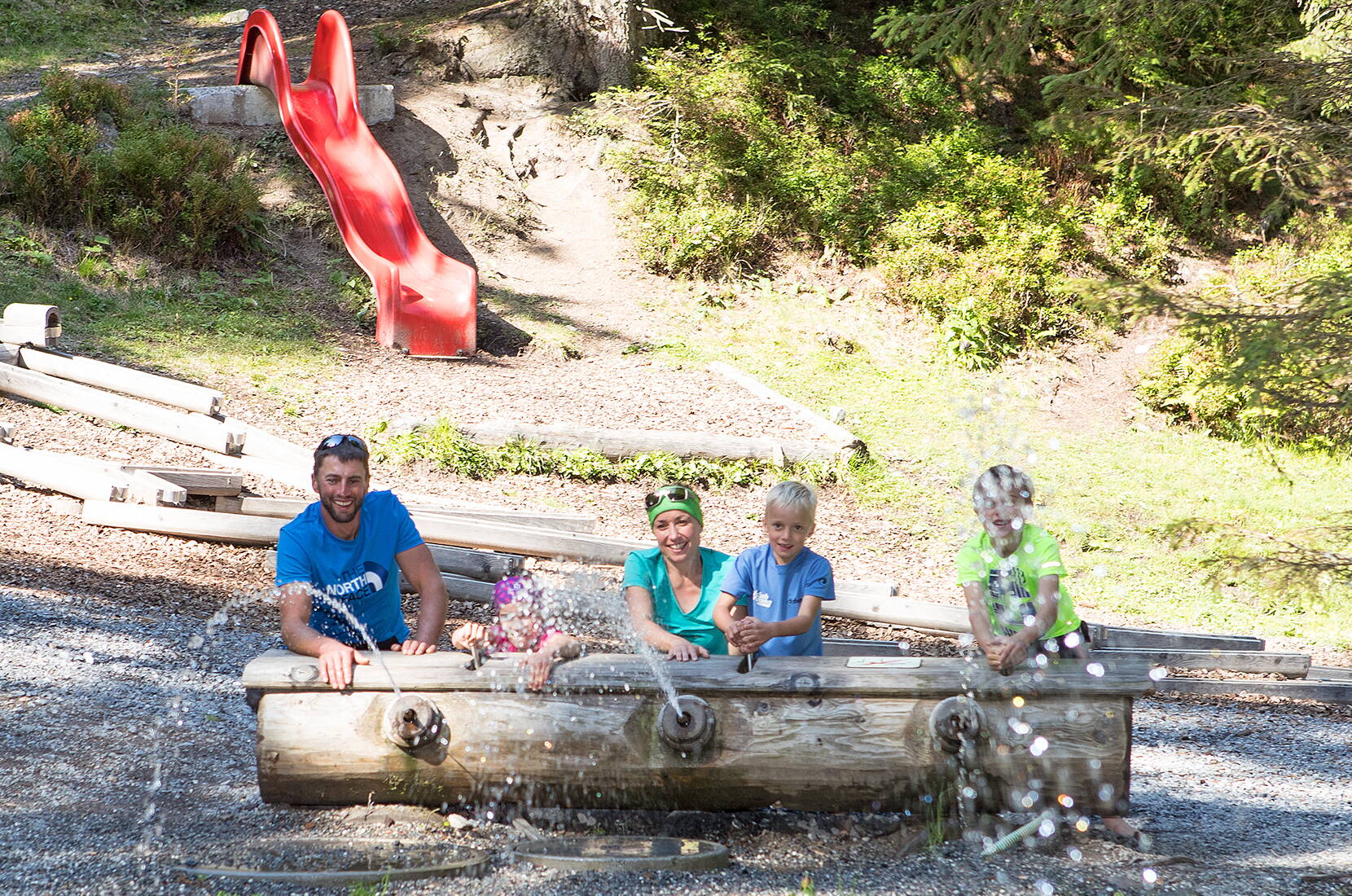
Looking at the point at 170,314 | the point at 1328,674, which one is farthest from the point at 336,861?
the point at 170,314

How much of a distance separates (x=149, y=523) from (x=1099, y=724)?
5.56 meters

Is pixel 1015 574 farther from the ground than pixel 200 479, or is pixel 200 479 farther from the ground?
pixel 200 479

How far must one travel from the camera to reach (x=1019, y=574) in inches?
157

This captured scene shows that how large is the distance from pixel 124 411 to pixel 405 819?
5.72 m

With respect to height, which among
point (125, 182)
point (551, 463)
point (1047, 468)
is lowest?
point (551, 463)

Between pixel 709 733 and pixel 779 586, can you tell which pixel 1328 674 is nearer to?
pixel 779 586

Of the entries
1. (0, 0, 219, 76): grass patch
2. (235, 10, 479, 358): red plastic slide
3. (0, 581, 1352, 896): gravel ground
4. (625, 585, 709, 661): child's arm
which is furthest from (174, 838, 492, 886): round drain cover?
(0, 0, 219, 76): grass patch

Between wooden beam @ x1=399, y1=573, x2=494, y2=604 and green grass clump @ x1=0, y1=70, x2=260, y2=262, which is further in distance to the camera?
green grass clump @ x1=0, y1=70, x2=260, y2=262

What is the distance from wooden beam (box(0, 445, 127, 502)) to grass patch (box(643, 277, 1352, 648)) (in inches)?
208

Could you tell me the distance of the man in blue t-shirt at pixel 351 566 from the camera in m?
3.92

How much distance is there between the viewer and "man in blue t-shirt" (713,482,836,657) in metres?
4.04

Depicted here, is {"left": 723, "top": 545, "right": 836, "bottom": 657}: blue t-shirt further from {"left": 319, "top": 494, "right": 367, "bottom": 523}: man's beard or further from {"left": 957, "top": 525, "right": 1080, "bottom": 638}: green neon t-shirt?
{"left": 319, "top": 494, "right": 367, "bottom": 523}: man's beard

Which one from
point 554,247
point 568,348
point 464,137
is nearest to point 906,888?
point 568,348

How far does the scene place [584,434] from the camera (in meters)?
9.07
